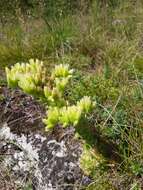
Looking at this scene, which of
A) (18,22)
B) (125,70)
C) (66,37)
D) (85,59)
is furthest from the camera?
(18,22)

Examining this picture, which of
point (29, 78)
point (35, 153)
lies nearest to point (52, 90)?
point (29, 78)

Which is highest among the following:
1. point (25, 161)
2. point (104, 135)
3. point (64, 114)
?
point (64, 114)

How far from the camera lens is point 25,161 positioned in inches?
131

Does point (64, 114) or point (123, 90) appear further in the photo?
point (123, 90)

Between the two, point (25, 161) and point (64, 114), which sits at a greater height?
point (64, 114)

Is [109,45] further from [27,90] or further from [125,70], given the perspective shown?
[27,90]

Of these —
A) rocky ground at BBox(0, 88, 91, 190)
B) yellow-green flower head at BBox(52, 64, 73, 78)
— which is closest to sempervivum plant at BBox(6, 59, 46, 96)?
yellow-green flower head at BBox(52, 64, 73, 78)

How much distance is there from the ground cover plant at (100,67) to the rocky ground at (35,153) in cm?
16

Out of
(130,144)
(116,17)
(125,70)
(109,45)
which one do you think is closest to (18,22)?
(116,17)

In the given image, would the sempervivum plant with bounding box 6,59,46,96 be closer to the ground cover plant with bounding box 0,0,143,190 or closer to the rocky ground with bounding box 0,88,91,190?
the ground cover plant with bounding box 0,0,143,190

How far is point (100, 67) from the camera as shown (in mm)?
4441

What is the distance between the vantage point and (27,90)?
105 inches

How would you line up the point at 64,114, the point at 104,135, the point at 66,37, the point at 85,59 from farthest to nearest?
1. the point at 66,37
2. the point at 85,59
3. the point at 104,135
4. the point at 64,114

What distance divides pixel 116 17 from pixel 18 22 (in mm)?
1299
